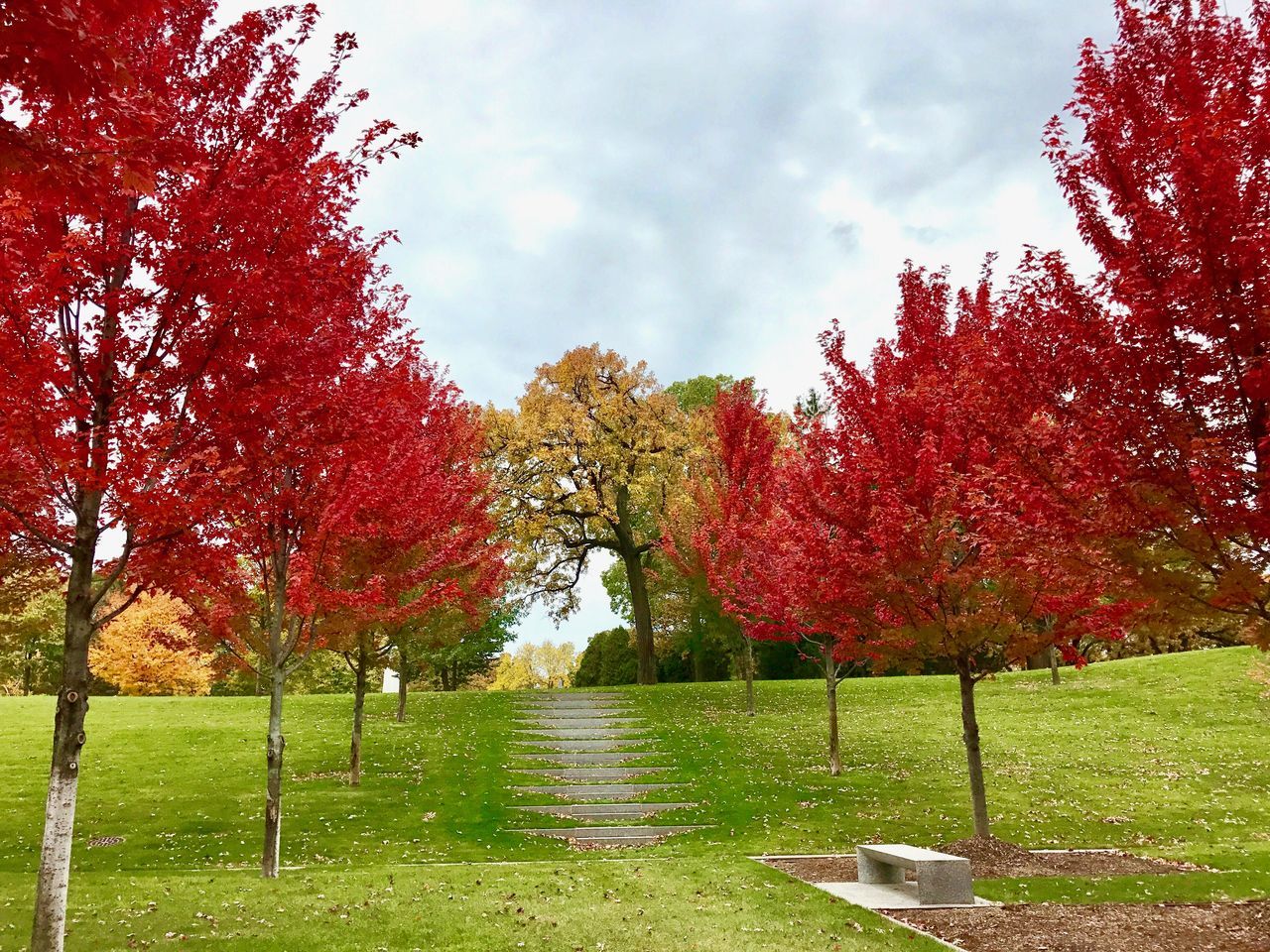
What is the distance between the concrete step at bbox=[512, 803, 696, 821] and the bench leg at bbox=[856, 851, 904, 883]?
559 centimetres

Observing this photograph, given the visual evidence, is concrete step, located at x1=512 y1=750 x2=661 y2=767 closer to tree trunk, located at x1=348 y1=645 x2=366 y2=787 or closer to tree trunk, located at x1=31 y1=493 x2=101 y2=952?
tree trunk, located at x1=348 y1=645 x2=366 y2=787

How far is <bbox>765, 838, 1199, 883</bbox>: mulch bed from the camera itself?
10898mm

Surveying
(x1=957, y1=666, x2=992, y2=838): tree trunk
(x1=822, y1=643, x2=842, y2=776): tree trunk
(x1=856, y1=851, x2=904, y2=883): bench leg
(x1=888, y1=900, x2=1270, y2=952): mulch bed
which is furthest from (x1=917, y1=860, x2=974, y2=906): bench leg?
(x1=822, y1=643, x2=842, y2=776): tree trunk

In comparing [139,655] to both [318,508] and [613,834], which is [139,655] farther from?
[318,508]

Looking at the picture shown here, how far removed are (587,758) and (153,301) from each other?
15.8 metres

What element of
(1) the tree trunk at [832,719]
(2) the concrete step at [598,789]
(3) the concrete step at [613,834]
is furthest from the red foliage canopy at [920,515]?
(2) the concrete step at [598,789]

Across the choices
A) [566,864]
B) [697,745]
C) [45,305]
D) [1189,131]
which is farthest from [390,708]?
[1189,131]

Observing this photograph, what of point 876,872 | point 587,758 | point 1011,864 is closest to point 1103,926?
point 876,872

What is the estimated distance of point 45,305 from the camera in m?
6.55

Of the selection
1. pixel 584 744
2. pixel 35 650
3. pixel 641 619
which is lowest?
pixel 584 744

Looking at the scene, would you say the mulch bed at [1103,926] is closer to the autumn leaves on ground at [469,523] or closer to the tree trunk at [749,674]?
the autumn leaves on ground at [469,523]

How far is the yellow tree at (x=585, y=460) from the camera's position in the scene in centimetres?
2975

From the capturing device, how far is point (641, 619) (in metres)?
30.9

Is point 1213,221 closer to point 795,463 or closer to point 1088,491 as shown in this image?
point 1088,491
